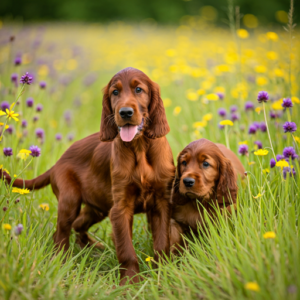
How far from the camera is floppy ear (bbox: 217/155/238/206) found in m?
2.62

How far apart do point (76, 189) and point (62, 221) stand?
29 cm

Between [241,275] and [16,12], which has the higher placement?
[16,12]

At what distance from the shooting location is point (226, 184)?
8.66 ft

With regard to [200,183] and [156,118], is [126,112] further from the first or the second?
[200,183]

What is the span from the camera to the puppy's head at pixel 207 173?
2576 millimetres

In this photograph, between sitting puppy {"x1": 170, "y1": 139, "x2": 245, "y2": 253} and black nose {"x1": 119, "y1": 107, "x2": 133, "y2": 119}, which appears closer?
black nose {"x1": 119, "y1": 107, "x2": 133, "y2": 119}

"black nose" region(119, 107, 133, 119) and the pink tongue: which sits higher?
"black nose" region(119, 107, 133, 119)

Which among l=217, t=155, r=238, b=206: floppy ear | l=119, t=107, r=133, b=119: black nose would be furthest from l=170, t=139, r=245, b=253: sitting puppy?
l=119, t=107, r=133, b=119: black nose

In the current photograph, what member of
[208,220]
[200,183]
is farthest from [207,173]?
[208,220]

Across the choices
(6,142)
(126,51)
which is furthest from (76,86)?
(6,142)

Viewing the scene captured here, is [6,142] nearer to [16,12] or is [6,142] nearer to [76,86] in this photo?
[76,86]

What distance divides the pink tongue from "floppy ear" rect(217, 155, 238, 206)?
2.56ft

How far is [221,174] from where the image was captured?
2.66m

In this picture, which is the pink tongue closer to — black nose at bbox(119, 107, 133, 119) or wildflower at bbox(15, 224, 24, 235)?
black nose at bbox(119, 107, 133, 119)
